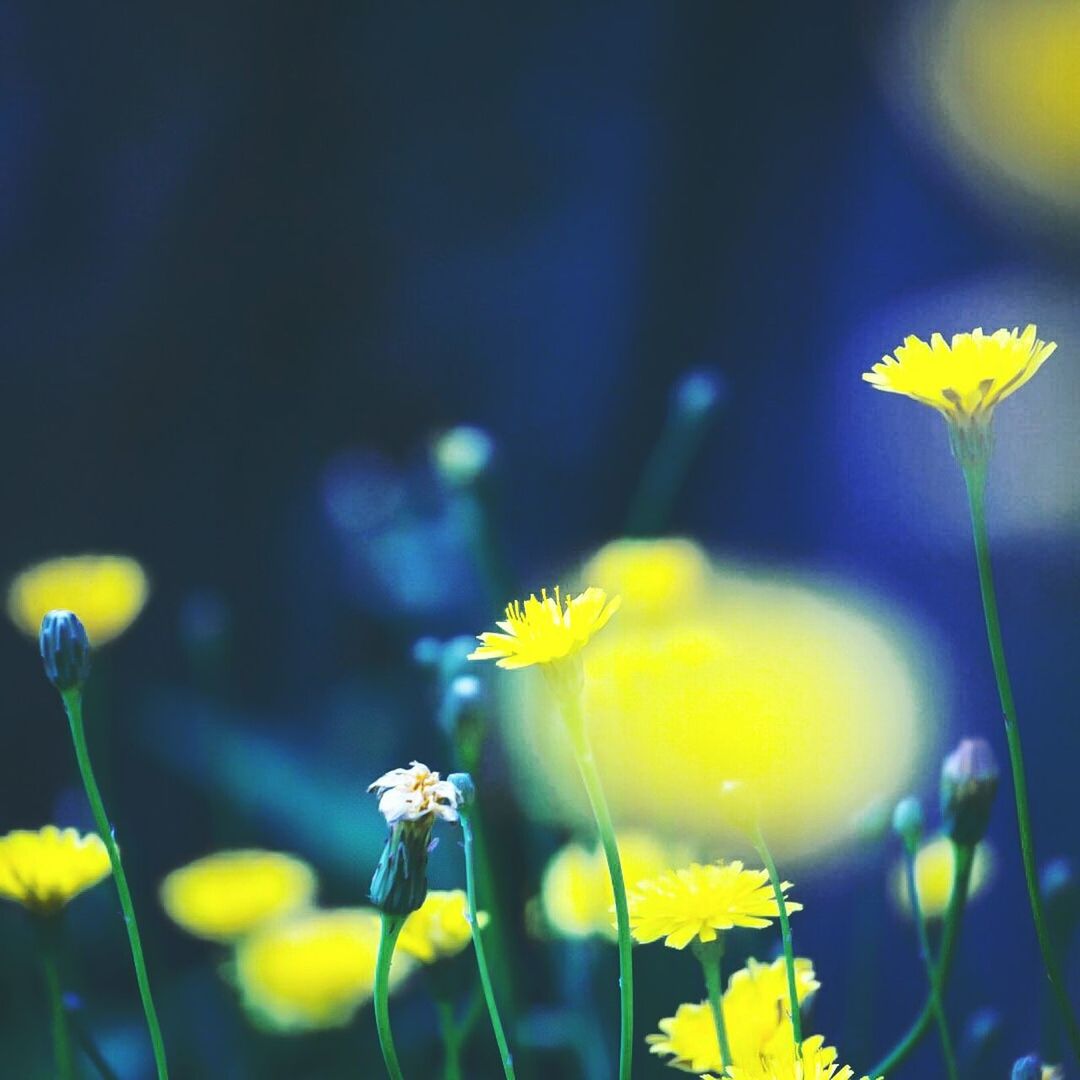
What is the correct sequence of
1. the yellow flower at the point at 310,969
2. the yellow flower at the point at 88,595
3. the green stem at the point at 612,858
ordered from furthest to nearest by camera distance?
the yellow flower at the point at 88,595 → the yellow flower at the point at 310,969 → the green stem at the point at 612,858

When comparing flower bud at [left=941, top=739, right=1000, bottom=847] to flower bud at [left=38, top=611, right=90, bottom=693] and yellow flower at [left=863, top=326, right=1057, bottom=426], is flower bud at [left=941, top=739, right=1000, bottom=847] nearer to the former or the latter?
yellow flower at [left=863, top=326, right=1057, bottom=426]

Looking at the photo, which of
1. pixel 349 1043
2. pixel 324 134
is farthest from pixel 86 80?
pixel 349 1043

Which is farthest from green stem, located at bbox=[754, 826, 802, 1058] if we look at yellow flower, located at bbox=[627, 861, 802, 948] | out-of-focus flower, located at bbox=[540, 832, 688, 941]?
out-of-focus flower, located at bbox=[540, 832, 688, 941]

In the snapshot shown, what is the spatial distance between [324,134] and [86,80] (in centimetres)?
14

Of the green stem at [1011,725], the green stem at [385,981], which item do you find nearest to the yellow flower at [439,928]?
the green stem at [385,981]

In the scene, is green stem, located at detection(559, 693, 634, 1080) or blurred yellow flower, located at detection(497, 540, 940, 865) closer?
green stem, located at detection(559, 693, 634, 1080)

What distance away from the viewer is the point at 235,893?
1.68 ft

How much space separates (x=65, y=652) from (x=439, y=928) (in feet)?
0.44

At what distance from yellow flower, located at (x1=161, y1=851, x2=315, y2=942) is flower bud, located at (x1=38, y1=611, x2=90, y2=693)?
0.54 feet

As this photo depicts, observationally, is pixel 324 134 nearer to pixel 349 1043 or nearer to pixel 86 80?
pixel 86 80

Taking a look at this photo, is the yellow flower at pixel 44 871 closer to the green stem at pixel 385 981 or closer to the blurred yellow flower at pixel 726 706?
the green stem at pixel 385 981

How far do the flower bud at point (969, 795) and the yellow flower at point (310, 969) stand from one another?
0.21m

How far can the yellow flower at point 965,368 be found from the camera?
0.33m

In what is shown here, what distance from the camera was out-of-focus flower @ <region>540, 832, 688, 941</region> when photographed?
1.58ft
